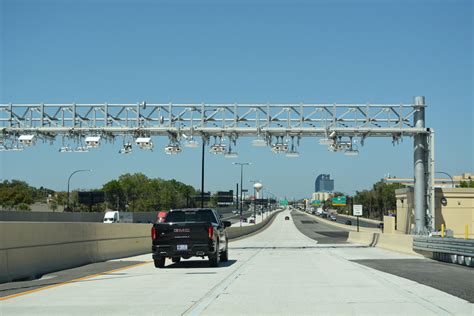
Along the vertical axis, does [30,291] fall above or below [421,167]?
below

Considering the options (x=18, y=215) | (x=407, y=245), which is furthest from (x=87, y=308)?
(x=18, y=215)

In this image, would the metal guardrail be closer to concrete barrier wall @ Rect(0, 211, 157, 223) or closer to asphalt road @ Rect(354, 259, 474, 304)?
asphalt road @ Rect(354, 259, 474, 304)

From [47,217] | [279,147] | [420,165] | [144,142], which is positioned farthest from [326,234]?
[144,142]

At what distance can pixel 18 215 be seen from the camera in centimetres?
5831

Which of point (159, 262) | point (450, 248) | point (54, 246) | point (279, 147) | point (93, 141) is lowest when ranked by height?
point (159, 262)

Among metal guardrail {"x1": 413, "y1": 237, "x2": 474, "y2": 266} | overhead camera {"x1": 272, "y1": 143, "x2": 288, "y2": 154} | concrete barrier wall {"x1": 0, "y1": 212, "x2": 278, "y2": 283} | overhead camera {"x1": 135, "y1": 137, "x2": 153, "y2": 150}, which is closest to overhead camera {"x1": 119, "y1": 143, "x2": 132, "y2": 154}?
overhead camera {"x1": 135, "y1": 137, "x2": 153, "y2": 150}

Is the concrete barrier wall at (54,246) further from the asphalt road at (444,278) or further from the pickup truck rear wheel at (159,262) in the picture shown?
the asphalt road at (444,278)

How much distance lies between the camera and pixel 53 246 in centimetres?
2017

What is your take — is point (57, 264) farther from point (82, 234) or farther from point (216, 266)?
point (216, 266)

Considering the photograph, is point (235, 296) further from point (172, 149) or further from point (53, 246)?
point (172, 149)

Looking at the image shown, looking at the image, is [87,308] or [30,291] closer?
[87,308]

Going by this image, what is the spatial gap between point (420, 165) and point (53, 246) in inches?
1115

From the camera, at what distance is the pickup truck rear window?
22.8 meters

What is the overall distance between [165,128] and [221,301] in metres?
31.6
